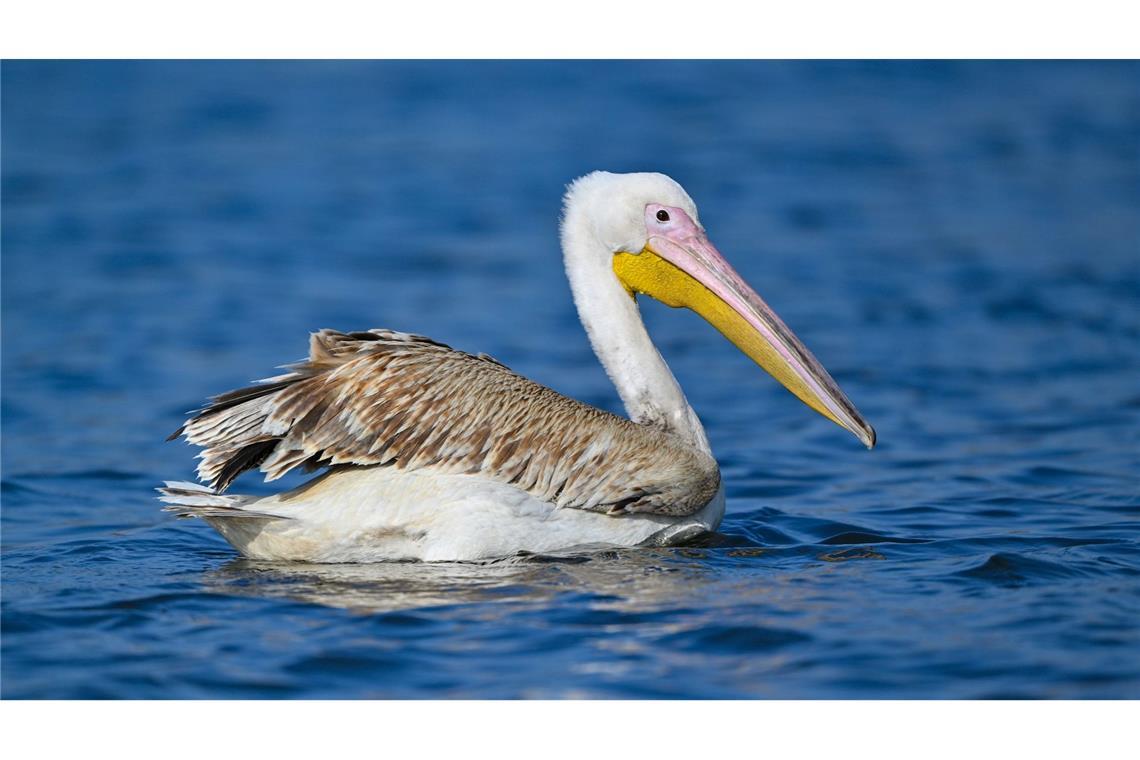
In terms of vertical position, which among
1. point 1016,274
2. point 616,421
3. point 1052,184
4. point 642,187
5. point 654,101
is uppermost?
point 654,101

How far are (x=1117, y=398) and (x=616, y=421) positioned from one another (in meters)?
4.59

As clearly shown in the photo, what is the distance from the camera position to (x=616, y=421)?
6.12m

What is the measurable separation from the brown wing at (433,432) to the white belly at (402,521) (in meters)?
0.08

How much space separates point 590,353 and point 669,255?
4.54 meters

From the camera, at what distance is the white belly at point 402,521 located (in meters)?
5.79

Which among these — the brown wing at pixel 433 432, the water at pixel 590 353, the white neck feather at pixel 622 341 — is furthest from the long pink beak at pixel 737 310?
the water at pixel 590 353

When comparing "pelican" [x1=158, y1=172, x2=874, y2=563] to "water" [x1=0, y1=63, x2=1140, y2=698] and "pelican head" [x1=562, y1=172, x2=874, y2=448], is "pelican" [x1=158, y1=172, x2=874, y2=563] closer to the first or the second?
"pelican head" [x1=562, y1=172, x2=874, y2=448]

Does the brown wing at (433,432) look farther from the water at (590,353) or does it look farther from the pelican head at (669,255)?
the pelican head at (669,255)

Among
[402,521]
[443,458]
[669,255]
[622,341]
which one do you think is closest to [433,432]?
[443,458]

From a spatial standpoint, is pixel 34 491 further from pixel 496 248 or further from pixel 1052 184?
pixel 1052 184

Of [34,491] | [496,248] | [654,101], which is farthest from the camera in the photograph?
[654,101]

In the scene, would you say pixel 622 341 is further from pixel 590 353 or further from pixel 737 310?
pixel 590 353

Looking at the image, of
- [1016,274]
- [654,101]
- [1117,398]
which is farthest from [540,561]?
[654,101]

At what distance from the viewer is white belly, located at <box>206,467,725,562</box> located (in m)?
5.79
